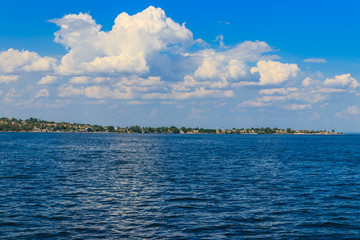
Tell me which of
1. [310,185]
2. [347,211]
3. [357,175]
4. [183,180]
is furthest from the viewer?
[357,175]

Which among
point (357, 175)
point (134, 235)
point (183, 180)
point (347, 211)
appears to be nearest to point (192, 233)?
point (134, 235)

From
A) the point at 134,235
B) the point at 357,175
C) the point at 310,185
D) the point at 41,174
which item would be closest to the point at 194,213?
the point at 134,235

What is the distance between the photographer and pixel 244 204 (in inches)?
1405

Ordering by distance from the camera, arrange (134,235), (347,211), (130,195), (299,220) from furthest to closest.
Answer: (130,195) < (347,211) < (299,220) < (134,235)

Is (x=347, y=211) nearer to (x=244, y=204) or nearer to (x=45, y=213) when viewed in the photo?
(x=244, y=204)

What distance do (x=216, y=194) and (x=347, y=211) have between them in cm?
1476

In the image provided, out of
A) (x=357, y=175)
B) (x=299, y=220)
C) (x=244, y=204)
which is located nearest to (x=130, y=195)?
(x=244, y=204)

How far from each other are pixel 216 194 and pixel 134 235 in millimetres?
17614

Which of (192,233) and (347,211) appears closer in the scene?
(192,233)

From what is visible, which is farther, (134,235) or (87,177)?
(87,177)

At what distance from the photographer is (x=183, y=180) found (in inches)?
2040

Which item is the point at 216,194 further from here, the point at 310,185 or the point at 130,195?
the point at 310,185

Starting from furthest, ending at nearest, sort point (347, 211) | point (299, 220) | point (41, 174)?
point (41, 174), point (347, 211), point (299, 220)

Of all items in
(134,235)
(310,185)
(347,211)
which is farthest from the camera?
(310,185)
